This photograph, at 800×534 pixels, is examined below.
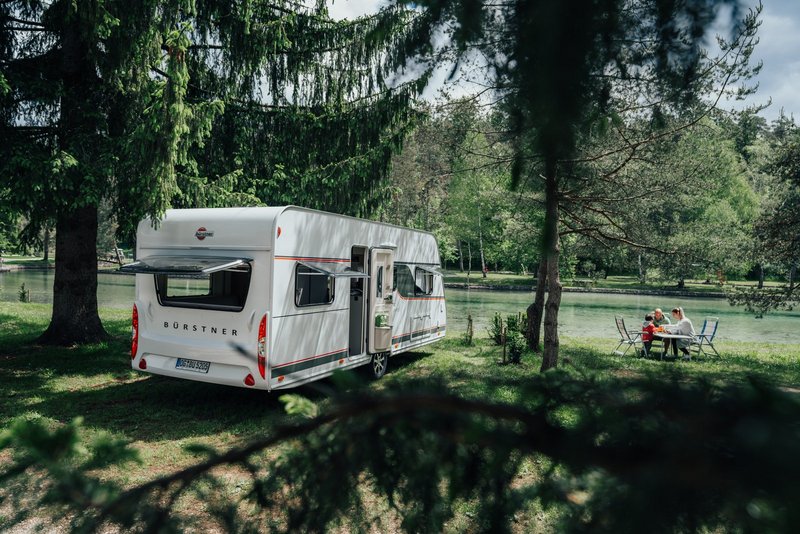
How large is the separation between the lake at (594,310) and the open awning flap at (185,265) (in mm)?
11619

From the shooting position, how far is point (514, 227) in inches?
620

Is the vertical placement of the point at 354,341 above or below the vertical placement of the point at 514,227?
below

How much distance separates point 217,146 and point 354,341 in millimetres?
5253

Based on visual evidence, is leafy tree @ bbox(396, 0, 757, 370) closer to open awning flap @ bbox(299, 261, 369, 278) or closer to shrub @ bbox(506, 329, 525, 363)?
open awning flap @ bbox(299, 261, 369, 278)

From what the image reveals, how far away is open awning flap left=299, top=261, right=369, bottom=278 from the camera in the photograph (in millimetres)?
7539

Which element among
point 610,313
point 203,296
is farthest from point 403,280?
point 610,313

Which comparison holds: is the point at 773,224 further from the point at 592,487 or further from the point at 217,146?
the point at 592,487

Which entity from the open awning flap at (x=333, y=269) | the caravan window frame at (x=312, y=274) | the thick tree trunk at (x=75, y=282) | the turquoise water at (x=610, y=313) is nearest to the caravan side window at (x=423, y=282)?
the open awning flap at (x=333, y=269)

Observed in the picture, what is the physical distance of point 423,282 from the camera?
11.6 meters

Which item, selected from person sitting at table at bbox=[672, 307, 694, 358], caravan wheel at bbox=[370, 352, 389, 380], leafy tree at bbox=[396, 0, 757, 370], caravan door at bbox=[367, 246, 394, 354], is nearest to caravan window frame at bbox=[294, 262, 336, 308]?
caravan door at bbox=[367, 246, 394, 354]

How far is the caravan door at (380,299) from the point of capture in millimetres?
9336

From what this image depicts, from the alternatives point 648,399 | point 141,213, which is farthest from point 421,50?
point 141,213

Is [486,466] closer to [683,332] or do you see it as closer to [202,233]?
[202,233]

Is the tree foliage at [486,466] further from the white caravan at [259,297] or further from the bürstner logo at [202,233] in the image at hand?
the bürstner logo at [202,233]
